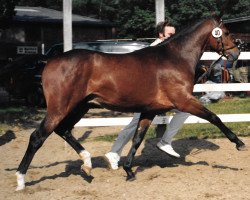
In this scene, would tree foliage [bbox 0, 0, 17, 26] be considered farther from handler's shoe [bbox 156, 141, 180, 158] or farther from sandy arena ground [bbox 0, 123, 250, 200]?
handler's shoe [bbox 156, 141, 180, 158]

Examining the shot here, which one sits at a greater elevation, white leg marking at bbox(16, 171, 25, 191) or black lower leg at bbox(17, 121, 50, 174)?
black lower leg at bbox(17, 121, 50, 174)

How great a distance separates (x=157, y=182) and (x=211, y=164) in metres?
1.26

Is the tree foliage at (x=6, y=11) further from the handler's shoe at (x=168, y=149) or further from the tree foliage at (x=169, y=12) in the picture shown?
the tree foliage at (x=169, y=12)

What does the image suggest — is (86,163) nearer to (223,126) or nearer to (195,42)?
(223,126)

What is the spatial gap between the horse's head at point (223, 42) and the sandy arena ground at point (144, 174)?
154cm

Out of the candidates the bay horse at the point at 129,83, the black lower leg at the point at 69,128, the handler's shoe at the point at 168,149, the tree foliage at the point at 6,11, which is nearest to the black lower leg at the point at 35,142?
the bay horse at the point at 129,83

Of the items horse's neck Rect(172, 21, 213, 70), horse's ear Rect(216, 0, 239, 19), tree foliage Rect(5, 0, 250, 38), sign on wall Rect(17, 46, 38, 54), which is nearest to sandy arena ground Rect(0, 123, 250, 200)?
horse's neck Rect(172, 21, 213, 70)

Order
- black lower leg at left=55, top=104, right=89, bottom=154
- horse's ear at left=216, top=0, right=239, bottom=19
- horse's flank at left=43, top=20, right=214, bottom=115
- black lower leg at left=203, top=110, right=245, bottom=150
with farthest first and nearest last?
1. horse's ear at left=216, top=0, right=239, bottom=19
2. black lower leg at left=55, top=104, right=89, bottom=154
3. black lower leg at left=203, top=110, right=245, bottom=150
4. horse's flank at left=43, top=20, right=214, bottom=115

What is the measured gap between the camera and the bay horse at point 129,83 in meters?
5.57

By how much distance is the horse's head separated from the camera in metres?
6.14

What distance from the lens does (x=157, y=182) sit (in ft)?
18.6

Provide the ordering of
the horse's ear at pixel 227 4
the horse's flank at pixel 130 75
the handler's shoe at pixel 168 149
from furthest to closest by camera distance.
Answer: the horse's ear at pixel 227 4, the handler's shoe at pixel 168 149, the horse's flank at pixel 130 75

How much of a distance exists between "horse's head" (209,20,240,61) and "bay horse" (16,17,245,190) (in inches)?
0.5

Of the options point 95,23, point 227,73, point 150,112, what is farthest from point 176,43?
point 95,23
